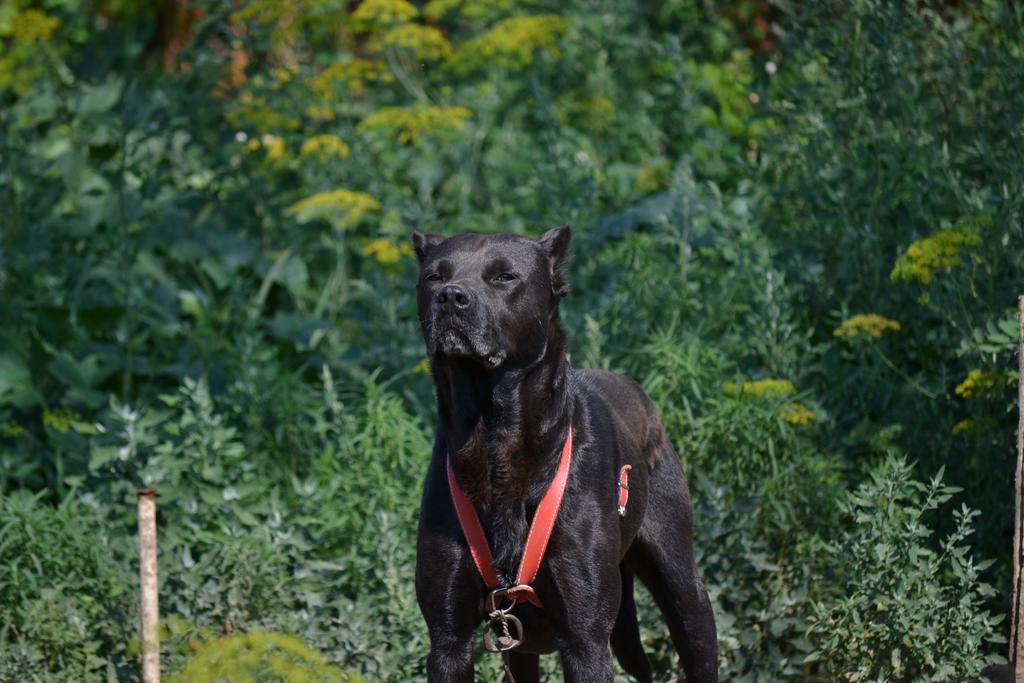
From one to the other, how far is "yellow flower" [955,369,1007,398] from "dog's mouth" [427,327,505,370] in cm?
232

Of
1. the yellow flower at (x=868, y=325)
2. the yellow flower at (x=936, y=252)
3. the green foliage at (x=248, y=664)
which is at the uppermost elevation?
the green foliage at (x=248, y=664)

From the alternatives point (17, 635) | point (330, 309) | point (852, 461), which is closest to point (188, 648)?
point (17, 635)

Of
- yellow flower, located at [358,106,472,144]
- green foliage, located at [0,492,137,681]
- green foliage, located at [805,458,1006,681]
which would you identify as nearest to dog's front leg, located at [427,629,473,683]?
green foliage, located at [805,458,1006,681]

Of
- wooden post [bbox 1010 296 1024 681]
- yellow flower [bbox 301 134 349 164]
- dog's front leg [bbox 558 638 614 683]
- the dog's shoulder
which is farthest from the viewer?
yellow flower [bbox 301 134 349 164]

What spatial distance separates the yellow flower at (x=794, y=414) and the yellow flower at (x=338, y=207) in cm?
282

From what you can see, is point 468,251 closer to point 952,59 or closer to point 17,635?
point 17,635

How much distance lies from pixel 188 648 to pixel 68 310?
305cm

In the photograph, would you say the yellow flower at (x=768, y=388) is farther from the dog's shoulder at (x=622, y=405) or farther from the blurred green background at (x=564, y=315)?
the dog's shoulder at (x=622, y=405)

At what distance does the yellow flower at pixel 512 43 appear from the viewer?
29.0 feet

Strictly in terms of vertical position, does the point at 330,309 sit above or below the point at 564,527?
below

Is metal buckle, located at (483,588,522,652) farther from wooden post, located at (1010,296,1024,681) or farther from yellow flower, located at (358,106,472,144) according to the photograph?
yellow flower, located at (358,106,472,144)

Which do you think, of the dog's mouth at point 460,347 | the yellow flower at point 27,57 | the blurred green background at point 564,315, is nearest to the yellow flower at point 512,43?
the blurred green background at point 564,315

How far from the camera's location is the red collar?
3842 mm

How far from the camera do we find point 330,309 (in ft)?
27.2
